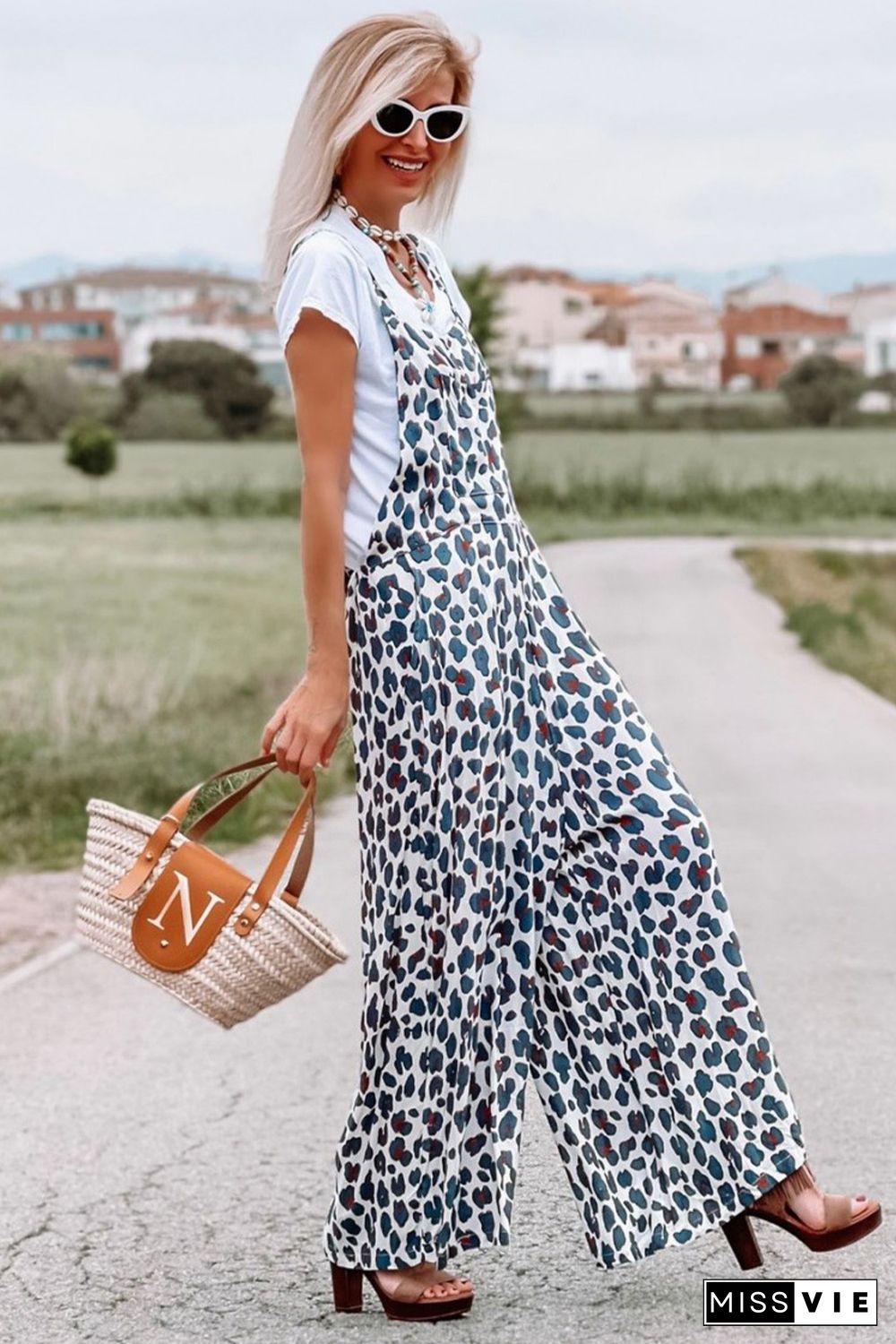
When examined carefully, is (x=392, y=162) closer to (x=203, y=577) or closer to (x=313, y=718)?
(x=313, y=718)

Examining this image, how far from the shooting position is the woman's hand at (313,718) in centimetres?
353

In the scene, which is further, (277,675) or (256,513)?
(256,513)

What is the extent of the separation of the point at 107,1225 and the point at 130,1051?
1580 mm

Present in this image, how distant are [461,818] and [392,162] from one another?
97 centimetres

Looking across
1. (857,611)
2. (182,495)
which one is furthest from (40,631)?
(182,495)

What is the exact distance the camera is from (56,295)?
1463 inches

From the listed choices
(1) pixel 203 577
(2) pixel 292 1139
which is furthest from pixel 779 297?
(2) pixel 292 1139

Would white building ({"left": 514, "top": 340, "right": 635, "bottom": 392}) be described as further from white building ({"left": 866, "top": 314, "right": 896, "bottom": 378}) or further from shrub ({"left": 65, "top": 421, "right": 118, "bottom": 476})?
shrub ({"left": 65, "top": 421, "right": 118, "bottom": 476})

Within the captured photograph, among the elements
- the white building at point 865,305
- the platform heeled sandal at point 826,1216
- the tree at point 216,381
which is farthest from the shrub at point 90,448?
the platform heeled sandal at point 826,1216

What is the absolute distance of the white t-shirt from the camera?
3.46 m

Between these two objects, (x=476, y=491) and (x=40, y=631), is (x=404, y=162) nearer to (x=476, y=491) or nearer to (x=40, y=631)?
(x=476, y=491)

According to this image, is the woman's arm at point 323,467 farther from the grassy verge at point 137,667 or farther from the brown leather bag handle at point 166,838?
the grassy verge at point 137,667

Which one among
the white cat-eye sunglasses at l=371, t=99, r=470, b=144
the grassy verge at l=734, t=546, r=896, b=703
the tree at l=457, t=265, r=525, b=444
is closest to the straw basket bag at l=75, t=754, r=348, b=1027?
the white cat-eye sunglasses at l=371, t=99, r=470, b=144

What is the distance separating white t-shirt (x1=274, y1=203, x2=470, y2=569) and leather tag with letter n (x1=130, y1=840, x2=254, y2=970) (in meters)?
0.53
